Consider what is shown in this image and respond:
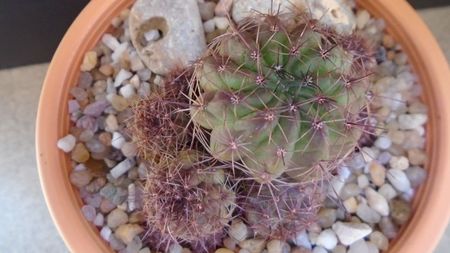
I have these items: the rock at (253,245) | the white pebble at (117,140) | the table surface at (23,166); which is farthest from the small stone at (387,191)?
the white pebble at (117,140)

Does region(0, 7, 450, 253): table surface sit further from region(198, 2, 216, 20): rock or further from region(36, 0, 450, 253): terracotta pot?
region(198, 2, 216, 20): rock

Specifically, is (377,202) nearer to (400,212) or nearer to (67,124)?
(400,212)

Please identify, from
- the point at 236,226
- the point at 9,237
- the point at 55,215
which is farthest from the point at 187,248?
the point at 9,237

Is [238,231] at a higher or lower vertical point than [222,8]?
lower

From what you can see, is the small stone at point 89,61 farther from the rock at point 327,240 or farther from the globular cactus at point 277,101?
the rock at point 327,240

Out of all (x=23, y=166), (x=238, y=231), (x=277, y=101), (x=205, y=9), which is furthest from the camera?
(x=23, y=166)

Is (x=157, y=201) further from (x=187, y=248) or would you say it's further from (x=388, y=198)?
(x=388, y=198)

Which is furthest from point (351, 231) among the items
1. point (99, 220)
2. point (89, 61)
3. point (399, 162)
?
point (89, 61)
